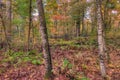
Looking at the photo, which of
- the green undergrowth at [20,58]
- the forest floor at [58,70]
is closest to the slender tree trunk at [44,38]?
the forest floor at [58,70]

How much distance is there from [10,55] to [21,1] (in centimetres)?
401

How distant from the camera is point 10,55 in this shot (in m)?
12.3

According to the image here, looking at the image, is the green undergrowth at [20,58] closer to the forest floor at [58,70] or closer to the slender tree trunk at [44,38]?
the forest floor at [58,70]

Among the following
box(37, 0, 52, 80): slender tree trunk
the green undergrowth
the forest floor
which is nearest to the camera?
box(37, 0, 52, 80): slender tree trunk

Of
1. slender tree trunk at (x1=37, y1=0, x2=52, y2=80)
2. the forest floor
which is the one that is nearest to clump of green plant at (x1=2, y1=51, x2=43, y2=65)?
the forest floor

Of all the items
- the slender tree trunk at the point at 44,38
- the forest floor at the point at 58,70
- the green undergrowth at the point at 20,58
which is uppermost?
the slender tree trunk at the point at 44,38

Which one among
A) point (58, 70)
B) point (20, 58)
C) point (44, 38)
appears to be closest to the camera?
point (44, 38)

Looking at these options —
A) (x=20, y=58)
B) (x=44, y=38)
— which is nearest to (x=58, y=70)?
(x=44, y=38)

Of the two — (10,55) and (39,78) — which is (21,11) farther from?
(39,78)

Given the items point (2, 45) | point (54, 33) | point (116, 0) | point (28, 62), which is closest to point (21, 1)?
point (2, 45)

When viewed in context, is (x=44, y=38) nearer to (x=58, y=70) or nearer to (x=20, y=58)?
(x=58, y=70)

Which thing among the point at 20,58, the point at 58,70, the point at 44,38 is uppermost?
the point at 44,38

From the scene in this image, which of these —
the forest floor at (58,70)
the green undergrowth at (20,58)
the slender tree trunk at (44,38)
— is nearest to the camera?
the slender tree trunk at (44,38)

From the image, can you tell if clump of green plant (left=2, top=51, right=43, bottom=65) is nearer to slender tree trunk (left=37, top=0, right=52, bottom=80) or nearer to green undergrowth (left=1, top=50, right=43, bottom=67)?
green undergrowth (left=1, top=50, right=43, bottom=67)
